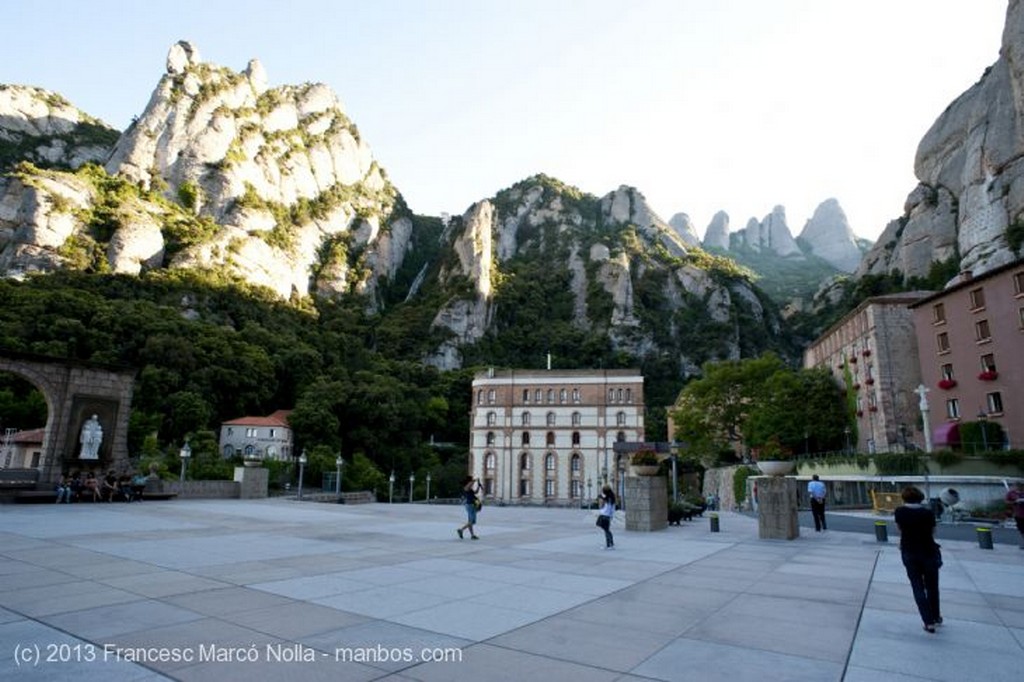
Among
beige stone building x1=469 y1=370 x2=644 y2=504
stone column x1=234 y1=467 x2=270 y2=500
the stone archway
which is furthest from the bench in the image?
beige stone building x1=469 y1=370 x2=644 y2=504

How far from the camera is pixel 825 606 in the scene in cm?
732

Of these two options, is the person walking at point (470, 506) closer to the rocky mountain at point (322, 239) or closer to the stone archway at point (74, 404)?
the stone archway at point (74, 404)

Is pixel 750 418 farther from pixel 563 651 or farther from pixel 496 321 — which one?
pixel 496 321

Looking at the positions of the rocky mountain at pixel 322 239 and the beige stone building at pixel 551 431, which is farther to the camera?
the rocky mountain at pixel 322 239

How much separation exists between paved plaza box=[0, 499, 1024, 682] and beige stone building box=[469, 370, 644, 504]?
209ft

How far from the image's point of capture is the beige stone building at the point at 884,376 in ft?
145

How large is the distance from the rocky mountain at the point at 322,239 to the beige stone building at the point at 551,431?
2927cm

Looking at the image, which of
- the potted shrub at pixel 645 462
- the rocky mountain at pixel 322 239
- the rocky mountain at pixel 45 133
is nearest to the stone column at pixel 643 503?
the potted shrub at pixel 645 462

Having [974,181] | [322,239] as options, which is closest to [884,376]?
[974,181]

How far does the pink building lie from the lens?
115 ft

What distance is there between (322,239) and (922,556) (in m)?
124

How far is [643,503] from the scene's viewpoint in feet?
56.7

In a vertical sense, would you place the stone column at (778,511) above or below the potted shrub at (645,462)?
below

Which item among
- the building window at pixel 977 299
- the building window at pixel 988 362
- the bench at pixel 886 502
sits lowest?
the bench at pixel 886 502
